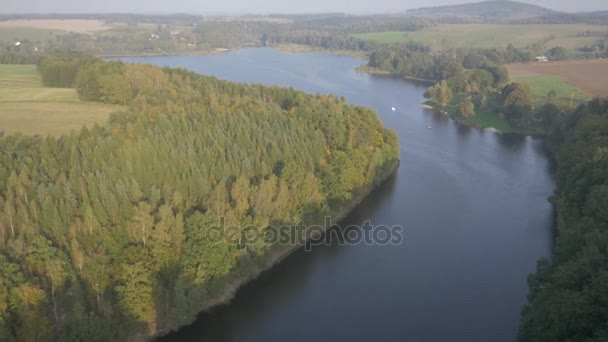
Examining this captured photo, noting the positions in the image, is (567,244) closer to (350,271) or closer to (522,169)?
(350,271)

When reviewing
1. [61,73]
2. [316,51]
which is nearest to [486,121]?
[61,73]

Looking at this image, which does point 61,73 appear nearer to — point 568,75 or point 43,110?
point 43,110

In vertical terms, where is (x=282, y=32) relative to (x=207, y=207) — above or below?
above

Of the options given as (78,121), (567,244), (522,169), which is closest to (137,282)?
(567,244)

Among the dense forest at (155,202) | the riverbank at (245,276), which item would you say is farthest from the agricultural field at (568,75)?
the riverbank at (245,276)

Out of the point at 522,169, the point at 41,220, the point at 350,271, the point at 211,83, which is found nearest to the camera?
the point at 41,220

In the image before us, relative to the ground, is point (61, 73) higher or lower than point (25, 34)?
lower
